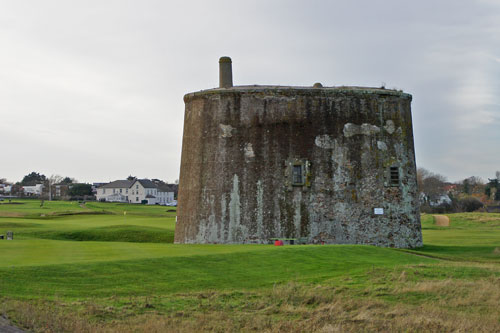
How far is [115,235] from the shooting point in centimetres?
3638

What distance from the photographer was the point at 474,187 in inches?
5546

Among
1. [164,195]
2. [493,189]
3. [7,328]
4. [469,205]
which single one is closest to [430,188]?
[493,189]

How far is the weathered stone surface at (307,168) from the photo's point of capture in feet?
96.4

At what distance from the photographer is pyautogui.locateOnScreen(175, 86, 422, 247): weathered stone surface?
29.4 metres

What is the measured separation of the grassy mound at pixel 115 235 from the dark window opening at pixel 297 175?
31.7 ft

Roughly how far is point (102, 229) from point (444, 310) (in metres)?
27.7

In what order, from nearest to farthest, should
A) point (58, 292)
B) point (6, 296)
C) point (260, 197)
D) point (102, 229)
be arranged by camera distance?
point (6, 296) → point (58, 292) → point (260, 197) → point (102, 229)

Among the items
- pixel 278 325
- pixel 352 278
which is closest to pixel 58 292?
pixel 278 325

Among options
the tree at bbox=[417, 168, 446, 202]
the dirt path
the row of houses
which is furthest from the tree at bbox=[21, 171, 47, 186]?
the dirt path

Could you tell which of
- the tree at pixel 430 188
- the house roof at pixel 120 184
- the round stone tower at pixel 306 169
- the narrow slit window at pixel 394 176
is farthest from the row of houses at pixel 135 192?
the narrow slit window at pixel 394 176

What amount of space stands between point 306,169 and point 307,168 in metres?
0.07

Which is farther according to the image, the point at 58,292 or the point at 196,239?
the point at 196,239

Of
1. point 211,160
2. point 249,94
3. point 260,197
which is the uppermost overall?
point 249,94

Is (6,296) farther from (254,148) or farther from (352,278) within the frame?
(254,148)
